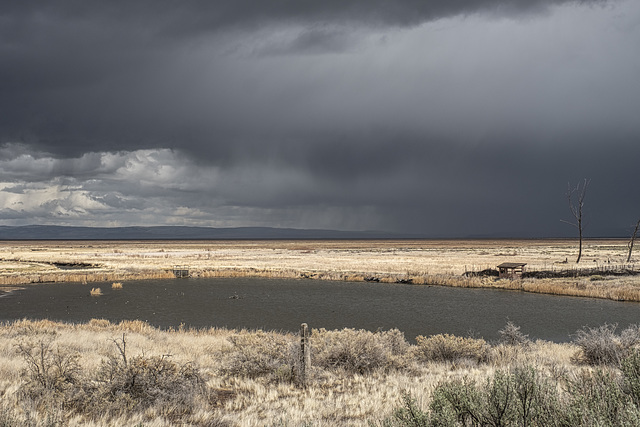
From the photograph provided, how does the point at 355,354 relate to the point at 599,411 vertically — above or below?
below

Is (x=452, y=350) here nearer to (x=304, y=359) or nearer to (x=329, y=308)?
(x=304, y=359)

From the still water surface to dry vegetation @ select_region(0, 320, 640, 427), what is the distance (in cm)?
897

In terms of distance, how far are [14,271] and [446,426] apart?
2444 inches

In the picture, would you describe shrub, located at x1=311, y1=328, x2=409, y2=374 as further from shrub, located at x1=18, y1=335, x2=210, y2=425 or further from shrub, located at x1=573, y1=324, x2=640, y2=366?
shrub, located at x1=573, y1=324, x2=640, y2=366

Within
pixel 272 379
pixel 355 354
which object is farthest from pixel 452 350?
pixel 272 379

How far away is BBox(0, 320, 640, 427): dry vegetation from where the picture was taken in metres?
7.15

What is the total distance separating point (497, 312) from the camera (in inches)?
1108

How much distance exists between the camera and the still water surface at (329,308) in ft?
79.8

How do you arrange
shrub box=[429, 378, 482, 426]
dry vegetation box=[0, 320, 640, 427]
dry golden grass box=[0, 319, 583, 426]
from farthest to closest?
dry golden grass box=[0, 319, 583, 426] < dry vegetation box=[0, 320, 640, 427] < shrub box=[429, 378, 482, 426]

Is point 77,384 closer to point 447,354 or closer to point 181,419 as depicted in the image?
point 181,419

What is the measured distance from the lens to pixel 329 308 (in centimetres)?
3016

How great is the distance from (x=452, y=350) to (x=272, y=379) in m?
5.99

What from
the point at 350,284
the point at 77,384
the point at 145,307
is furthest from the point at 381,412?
the point at 350,284

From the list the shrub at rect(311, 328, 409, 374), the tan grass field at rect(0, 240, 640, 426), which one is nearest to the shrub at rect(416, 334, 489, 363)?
the tan grass field at rect(0, 240, 640, 426)
